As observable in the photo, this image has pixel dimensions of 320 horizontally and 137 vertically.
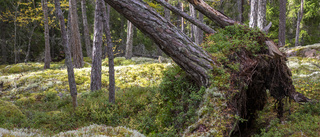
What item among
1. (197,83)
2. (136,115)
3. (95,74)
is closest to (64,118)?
(136,115)

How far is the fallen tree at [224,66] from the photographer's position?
4.22m

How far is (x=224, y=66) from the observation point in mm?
4949

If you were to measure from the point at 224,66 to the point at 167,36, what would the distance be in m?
1.64

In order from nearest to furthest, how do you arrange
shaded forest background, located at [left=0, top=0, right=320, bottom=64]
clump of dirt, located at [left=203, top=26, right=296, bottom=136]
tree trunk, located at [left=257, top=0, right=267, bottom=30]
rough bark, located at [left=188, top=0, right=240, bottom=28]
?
clump of dirt, located at [left=203, top=26, right=296, bottom=136], rough bark, located at [left=188, top=0, right=240, bottom=28], tree trunk, located at [left=257, top=0, right=267, bottom=30], shaded forest background, located at [left=0, top=0, right=320, bottom=64]

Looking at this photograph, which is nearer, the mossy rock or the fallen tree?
the fallen tree

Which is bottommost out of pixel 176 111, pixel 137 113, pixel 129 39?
pixel 137 113

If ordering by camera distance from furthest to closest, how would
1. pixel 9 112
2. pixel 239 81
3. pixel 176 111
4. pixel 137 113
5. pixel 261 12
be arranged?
pixel 261 12, pixel 9 112, pixel 137 113, pixel 176 111, pixel 239 81

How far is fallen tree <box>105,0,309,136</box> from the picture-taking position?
13.8 feet

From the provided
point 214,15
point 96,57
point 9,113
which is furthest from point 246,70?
point 9,113

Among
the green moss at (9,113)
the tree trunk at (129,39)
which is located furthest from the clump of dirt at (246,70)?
the tree trunk at (129,39)

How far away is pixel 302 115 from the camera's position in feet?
16.1

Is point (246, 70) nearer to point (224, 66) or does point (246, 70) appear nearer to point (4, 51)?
point (224, 66)

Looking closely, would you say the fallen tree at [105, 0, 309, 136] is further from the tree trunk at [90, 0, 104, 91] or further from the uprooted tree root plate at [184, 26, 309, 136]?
the tree trunk at [90, 0, 104, 91]

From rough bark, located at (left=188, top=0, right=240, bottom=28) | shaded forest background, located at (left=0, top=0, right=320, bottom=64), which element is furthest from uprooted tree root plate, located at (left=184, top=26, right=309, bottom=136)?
shaded forest background, located at (left=0, top=0, right=320, bottom=64)
